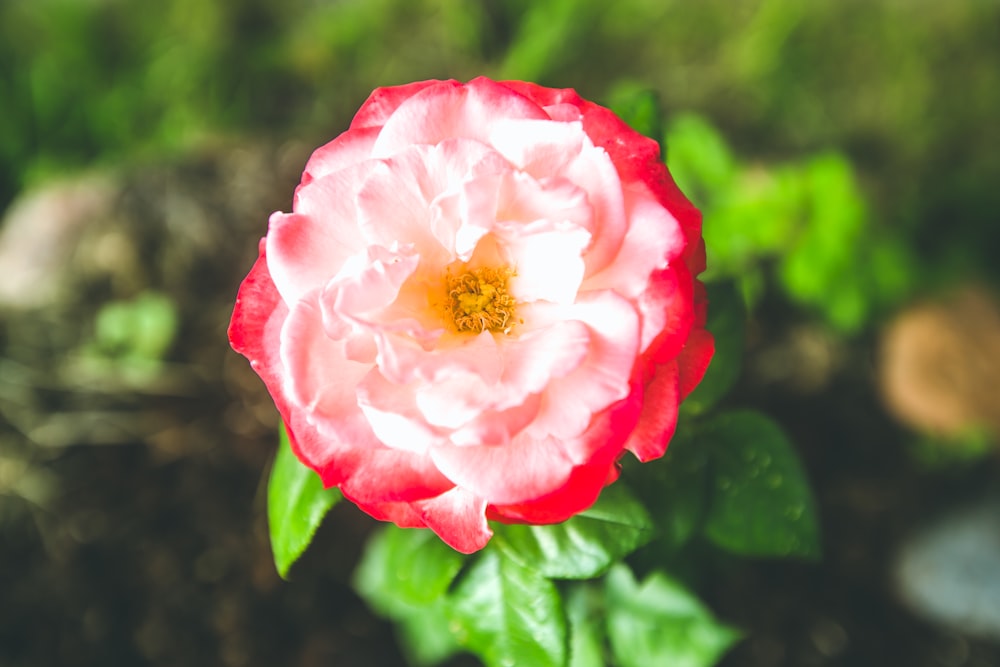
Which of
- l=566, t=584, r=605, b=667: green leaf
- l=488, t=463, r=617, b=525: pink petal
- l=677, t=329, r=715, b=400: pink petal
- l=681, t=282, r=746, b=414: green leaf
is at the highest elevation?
l=677, t=329, r=715, b=400: pink petal

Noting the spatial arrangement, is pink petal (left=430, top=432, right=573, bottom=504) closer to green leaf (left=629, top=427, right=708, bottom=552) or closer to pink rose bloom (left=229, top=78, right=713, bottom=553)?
pink rose bloom (left=229, top=78, right=713, bottom=553)

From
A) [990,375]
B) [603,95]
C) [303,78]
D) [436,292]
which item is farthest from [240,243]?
[990,375]

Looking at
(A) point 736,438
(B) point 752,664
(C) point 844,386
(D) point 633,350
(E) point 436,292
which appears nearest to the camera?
(D) point 633,350

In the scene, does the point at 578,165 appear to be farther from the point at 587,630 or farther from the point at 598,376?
the point at 587,630

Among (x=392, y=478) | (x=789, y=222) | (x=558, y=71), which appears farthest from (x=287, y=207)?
(x=392, y=478)

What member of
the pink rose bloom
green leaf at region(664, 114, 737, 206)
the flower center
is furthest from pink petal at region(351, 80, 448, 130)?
green leaf at region(664, 114, 737, 206)

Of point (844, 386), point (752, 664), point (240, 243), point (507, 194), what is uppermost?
point (507, 194)

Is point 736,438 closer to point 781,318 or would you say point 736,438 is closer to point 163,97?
point 781,318
